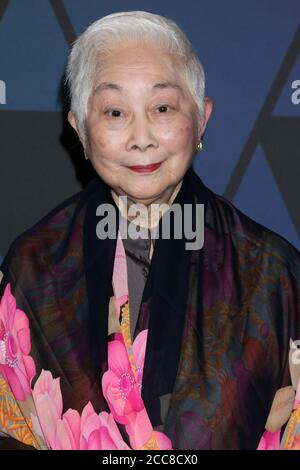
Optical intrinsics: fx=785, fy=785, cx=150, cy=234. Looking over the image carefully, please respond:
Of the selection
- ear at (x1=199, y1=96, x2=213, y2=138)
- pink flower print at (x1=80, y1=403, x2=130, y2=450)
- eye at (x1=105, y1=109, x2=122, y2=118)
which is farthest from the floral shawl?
eye at (x1=105, y1=109, x2=122, y2=118)

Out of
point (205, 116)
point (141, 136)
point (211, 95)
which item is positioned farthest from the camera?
point (211, 95)

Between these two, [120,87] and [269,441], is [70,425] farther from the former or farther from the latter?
[120,87]

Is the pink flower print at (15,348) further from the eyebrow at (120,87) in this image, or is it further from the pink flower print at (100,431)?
the eyebrow at (120,87)

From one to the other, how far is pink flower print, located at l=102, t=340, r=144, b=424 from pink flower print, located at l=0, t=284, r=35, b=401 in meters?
0.15

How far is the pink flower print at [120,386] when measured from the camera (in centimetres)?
142

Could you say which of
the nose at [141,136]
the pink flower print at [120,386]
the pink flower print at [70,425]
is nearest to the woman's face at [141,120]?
the nose at [141,136]

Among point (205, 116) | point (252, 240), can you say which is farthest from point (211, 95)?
point (252, 240)

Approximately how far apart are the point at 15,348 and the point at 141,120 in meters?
0.51

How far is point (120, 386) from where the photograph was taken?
144 cm

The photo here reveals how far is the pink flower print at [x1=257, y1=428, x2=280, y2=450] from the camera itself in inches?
57.0

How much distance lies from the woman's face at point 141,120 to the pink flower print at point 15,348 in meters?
0.33
